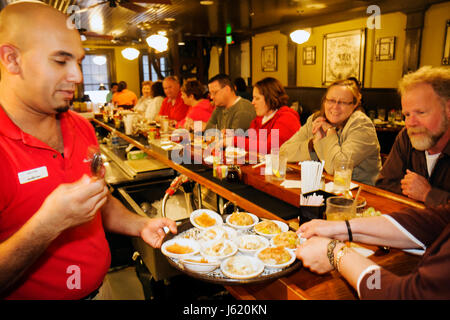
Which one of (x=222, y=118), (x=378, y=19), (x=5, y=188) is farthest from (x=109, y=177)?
(x=378, y=19)

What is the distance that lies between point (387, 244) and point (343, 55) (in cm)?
756

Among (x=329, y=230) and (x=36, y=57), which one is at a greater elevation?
(x=36, y=57)

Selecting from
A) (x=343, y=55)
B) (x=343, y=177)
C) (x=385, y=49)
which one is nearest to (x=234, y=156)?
(x=343, y=177)

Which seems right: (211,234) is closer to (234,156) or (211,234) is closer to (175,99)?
(234,156)

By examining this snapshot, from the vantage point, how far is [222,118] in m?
4.52

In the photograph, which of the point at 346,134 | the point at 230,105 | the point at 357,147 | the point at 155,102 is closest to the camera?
the point at 357,147

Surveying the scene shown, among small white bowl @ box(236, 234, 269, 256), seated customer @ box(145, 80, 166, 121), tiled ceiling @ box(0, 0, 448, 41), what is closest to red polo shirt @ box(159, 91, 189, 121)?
seated customer @ box(145, 80, 166, 121)

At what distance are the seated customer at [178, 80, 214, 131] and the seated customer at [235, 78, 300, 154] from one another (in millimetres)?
1492

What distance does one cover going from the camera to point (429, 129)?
2.00 metres

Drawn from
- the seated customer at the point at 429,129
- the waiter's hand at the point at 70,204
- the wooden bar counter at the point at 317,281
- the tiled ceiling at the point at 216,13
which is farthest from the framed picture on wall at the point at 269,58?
the waiter's hand at the point at 70,204

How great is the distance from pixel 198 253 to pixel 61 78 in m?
0.86

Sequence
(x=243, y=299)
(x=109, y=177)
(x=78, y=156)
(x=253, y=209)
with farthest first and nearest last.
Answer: (x=109, y=177) → (x=253, y=209) → (x=78, y=156) → (x=243, y=299)

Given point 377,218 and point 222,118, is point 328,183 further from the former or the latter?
point 222,118

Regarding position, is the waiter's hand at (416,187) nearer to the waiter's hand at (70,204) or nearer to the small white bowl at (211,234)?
the small white bowl at (211,234)
